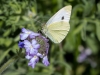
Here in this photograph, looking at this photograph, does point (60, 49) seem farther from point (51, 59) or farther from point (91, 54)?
point (91, 54)

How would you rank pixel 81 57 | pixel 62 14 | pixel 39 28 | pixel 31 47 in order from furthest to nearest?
pixel 81 57 → pixel 39 28 → pixel 62 14 → pixel 31 47

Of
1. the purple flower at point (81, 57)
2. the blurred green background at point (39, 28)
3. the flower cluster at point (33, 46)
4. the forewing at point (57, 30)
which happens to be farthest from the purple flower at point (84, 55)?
the flower cluster at point (33, 46)

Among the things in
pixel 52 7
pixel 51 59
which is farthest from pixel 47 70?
pixel 52 7

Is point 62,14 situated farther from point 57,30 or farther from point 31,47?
point 31,47

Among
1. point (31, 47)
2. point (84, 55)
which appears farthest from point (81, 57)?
point (31, 47)

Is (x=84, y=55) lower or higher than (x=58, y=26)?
Result: lower
